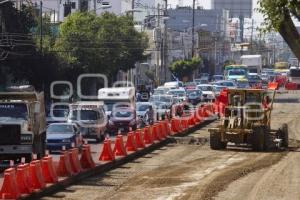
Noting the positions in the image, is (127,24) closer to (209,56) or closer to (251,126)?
(251,126)

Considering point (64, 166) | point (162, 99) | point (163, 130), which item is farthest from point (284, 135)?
point (162, 99)

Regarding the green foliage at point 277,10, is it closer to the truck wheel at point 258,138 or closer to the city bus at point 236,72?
the truck wheel at point 258,138

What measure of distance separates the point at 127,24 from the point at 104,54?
8.46m

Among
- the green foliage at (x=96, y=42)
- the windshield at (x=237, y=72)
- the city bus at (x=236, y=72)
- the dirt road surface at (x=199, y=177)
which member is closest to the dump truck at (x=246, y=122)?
the dirt road surface at (x=199, y=177)

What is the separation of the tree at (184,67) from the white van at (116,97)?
6077cm

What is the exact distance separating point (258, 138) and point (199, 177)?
10.4 m

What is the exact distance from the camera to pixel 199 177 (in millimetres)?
25984

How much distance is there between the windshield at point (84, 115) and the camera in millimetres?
43469

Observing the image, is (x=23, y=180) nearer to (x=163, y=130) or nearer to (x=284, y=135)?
(x=284, y=135)

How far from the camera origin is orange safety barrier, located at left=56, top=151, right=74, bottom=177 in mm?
24094

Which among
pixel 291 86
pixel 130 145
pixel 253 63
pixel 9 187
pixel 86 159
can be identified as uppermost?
pixel 253 63

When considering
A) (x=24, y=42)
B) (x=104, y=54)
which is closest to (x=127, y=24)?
(x=104, y=54)

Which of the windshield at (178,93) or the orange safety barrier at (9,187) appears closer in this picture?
the orange safety barrier at (9,187)

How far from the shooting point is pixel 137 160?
3212 centimetres
